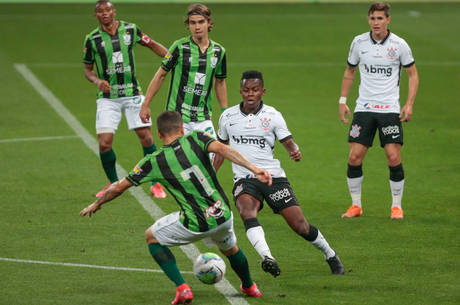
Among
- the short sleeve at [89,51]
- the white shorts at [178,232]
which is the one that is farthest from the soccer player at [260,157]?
the short sleeve at [89,51]

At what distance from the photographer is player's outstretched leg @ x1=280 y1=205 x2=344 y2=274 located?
27.9 feet

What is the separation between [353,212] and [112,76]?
11.3 feet

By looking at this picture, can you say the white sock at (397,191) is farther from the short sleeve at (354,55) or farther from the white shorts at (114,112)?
the white shorts at (114,112)

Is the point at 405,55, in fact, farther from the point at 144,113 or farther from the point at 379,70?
the point at 144,113

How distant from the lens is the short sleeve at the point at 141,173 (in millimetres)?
7648

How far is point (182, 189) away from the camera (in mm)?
7680

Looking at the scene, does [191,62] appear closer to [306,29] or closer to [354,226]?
[354,226]

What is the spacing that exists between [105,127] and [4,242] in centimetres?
246

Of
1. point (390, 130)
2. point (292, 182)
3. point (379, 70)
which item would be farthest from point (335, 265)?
point (292, 182)

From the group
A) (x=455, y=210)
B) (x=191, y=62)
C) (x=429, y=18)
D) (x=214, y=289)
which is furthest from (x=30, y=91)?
(x=429, y=18)

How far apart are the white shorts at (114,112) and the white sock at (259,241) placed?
3.88 meters

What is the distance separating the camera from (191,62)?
10.6 m

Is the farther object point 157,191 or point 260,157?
point 157,191

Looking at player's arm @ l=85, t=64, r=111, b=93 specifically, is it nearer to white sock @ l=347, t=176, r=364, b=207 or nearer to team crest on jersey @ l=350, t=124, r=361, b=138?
team crest on jersey @ l=350, t=124, r=361, b=138
